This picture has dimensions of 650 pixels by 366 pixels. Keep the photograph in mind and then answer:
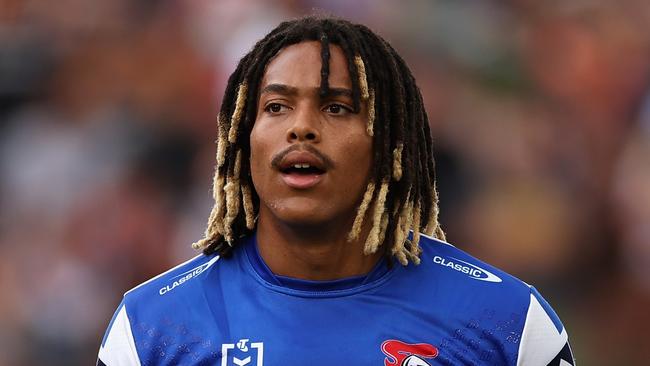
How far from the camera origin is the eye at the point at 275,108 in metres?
3.84

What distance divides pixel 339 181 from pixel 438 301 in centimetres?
52

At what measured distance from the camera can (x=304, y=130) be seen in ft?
12.2

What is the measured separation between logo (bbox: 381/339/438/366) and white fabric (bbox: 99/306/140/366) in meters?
0.81

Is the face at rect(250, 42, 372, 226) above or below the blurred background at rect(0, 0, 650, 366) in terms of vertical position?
above

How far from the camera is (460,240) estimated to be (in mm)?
7426

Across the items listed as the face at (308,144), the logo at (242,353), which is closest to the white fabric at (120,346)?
the logo at (242,353)

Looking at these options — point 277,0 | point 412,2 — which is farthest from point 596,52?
point 277,0

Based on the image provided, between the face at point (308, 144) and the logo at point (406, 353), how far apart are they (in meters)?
0.44

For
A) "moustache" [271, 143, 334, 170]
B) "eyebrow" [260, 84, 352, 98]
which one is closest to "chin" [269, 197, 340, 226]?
"moustache" [271, 143, 334, 170]

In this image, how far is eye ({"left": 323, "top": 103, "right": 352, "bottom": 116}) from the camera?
382cm

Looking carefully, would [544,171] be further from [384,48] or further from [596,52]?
[384,48]

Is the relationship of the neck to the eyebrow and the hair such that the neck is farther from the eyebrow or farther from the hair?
the eyebrow

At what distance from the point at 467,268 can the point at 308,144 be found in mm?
743

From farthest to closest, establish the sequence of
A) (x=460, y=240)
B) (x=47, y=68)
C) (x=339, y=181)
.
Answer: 1. (x=47, y=68)
2. (x=460, y=240)
3. (x=339, y=181)
